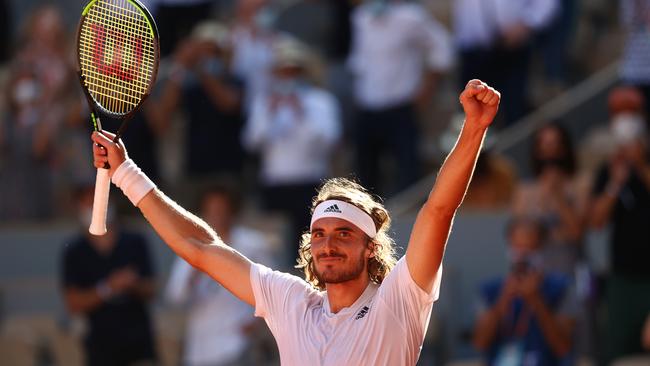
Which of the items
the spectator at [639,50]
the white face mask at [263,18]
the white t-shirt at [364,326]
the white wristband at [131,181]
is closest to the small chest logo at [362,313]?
the white t-shirt at [364,326]

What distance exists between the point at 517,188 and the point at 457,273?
0.76 metres

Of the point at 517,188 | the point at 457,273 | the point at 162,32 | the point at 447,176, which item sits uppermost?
the point at 162,32

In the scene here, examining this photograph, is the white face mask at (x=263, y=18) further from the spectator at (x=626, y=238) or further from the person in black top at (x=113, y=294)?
the spectator at (x=626, y=238)

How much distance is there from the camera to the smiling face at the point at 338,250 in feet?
18.0

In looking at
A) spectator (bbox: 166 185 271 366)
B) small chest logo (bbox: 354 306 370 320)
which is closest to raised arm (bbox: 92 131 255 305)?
small chest logo (bbox: 354 306 370 320)

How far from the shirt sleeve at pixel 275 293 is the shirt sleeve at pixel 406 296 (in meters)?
0.41

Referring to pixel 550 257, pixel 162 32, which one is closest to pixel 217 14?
pixel 162 32

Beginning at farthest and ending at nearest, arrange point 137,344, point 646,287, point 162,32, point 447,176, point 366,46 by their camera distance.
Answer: point 162,32, point 366,46, point 137,344, point 646,287, point 447,176

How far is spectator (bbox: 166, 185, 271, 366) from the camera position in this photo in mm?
10383

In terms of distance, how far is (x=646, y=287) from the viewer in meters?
9.49

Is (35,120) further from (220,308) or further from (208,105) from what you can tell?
(220,308)

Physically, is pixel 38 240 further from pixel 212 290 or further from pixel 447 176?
pixel 447 176

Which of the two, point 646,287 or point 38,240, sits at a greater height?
point 38,240

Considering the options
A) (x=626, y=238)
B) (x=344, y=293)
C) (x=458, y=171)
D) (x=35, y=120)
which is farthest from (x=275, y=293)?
(x=35, y=120)
